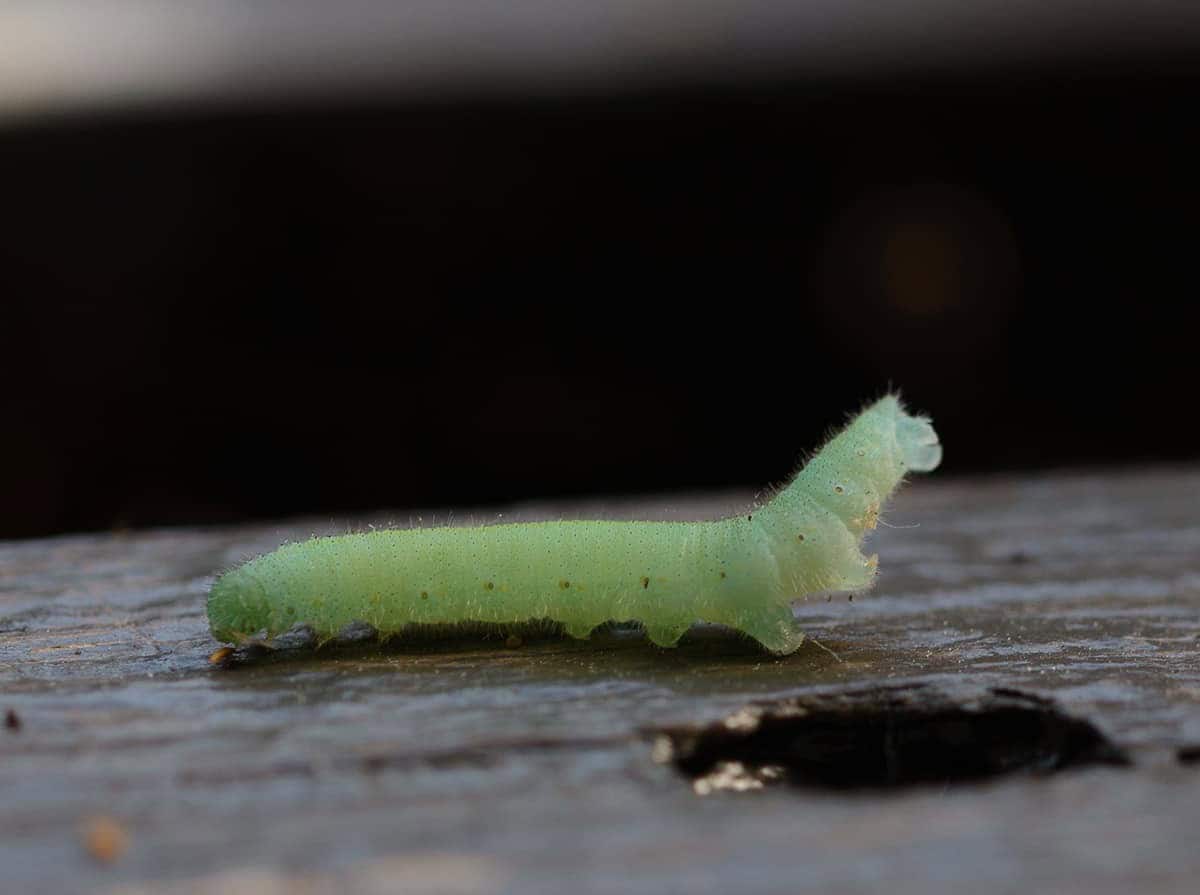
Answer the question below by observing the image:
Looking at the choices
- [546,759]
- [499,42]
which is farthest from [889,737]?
[499,42]

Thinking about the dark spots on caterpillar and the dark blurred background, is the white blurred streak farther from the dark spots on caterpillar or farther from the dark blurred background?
the dark spots on caterpillar

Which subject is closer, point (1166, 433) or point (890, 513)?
point (890, 513)

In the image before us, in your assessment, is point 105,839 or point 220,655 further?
point 220,655

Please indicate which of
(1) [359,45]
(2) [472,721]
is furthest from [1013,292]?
(2) [472,721]

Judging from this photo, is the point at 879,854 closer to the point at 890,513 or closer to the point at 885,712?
the point at 885,712

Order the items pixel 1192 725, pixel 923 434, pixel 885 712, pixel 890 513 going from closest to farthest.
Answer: pixel 1192 725 → pixel 885 712 → pixel 923 434 → pixel 890 513

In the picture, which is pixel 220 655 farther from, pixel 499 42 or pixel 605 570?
pixel 499 42

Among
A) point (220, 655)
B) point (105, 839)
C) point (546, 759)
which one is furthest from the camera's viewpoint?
point (220, 655)

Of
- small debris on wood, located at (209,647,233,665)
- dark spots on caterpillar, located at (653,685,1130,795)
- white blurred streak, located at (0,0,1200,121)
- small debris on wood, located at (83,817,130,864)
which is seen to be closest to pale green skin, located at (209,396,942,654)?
small debris on wood, located at (209,647,233,665)
